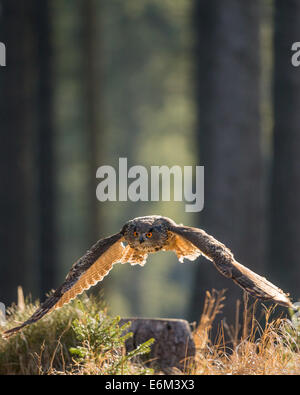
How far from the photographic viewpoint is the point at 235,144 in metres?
11.2

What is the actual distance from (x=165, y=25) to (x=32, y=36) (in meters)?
6.47

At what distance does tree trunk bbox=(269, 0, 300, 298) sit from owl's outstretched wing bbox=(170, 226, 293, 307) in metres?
6.30

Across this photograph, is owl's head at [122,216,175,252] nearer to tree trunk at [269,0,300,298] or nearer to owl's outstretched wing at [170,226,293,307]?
owl's outstretched wing at [170,226,293,307]

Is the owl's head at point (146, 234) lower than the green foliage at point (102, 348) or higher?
higher

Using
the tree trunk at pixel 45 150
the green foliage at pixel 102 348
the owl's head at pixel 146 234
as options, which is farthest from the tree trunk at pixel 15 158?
the owl's head at pixel 146 234

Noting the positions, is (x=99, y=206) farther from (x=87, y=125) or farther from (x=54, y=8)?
(x=54, y=8)

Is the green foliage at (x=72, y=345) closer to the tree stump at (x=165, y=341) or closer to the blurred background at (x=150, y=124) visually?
the tree stump at (x=165, y=341)

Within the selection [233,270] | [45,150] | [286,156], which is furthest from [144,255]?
[45,150]

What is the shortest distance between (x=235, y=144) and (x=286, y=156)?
1.15 m

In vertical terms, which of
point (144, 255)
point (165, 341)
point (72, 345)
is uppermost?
point (144, 255)

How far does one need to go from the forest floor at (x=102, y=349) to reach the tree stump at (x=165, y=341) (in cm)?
16

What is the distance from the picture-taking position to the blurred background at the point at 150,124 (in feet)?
36.8

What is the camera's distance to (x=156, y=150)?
26.1 m

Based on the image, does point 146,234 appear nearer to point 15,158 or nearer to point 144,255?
point 144,255
